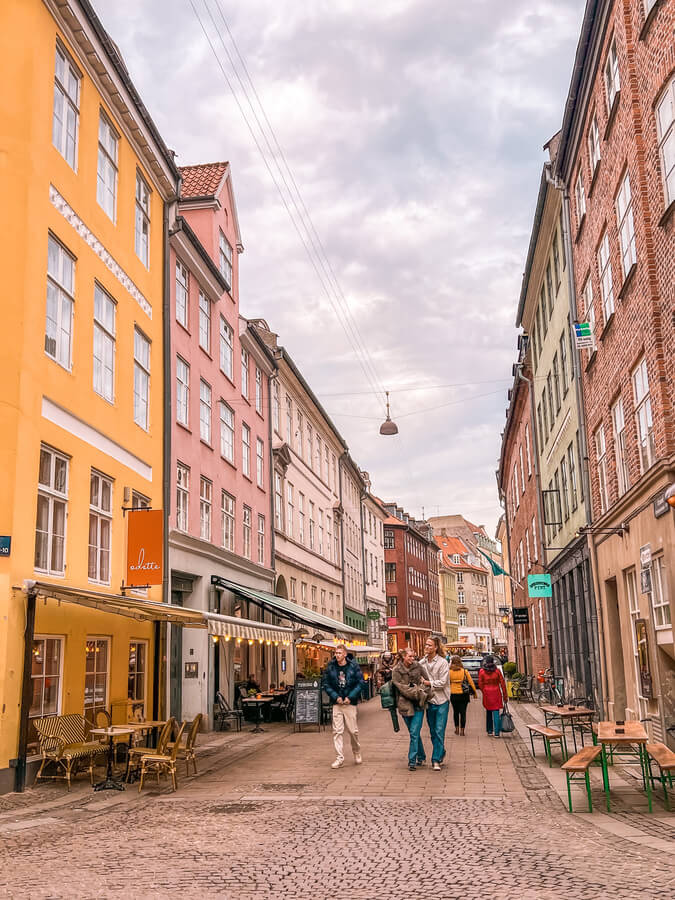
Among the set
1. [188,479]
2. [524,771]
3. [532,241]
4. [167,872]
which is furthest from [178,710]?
[532,241]

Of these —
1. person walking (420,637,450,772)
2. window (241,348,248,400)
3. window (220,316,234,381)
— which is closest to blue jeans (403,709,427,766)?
person walking (420,637,450,772)

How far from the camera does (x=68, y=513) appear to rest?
14562 mm

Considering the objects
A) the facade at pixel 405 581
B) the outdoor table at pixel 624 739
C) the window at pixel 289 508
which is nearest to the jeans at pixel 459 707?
the outdoor table at pixel 624 739

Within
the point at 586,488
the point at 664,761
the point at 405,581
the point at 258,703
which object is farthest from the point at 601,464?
the point at 405,581

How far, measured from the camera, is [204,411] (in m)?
24.1

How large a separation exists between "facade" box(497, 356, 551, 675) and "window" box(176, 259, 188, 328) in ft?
43.3

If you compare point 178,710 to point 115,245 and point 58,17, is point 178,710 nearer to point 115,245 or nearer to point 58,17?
point 115,245

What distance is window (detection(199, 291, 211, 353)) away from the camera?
2414cm

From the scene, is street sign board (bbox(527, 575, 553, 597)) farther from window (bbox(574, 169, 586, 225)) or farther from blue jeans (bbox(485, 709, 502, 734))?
window (bbox(574, 169, 586, 225))

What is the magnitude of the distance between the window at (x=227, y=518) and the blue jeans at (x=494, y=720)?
377 inches

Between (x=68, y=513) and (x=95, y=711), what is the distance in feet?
11.5

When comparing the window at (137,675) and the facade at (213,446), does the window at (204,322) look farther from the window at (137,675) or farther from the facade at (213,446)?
the window at (137,675)

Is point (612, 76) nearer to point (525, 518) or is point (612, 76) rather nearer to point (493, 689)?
point (493, 689)

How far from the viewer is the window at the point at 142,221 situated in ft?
63.0
